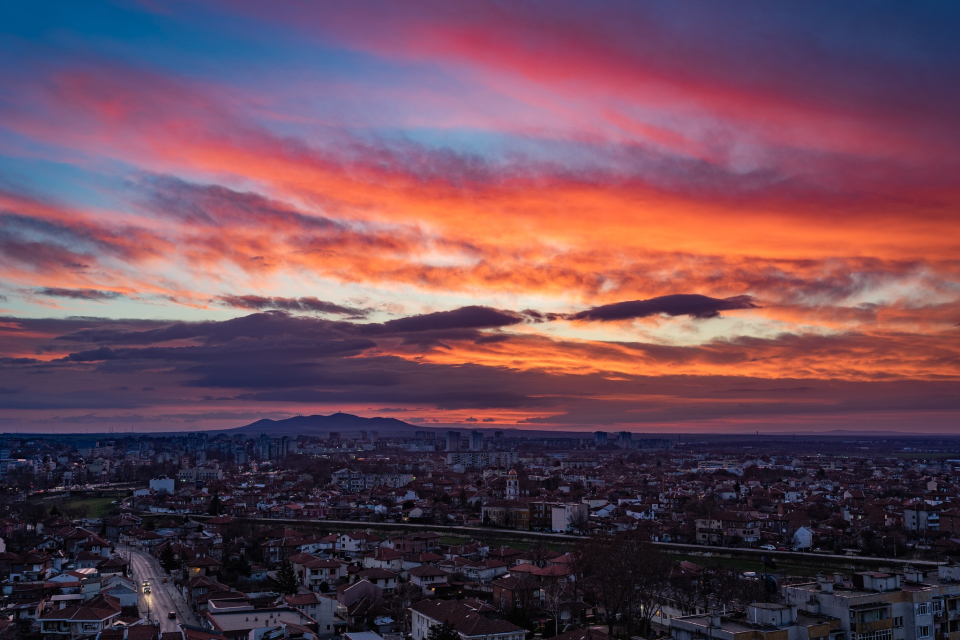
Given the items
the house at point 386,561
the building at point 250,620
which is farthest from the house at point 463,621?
the house at point 386,561

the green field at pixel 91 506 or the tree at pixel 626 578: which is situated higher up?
the tree at pixel 626 578

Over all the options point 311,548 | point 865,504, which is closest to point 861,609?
point 311,548

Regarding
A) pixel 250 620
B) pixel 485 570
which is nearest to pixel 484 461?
pixel 485 570

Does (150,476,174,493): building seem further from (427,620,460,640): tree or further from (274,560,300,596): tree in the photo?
(427,620,460,640): tree

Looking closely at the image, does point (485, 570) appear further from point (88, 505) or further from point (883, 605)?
point (88, 505)

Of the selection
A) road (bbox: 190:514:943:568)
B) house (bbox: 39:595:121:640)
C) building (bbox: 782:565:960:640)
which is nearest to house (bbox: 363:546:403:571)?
house (bbox: 39:595:121:640)

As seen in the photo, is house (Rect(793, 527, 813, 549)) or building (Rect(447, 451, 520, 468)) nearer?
house (Rect(793, 527, 813, 549))

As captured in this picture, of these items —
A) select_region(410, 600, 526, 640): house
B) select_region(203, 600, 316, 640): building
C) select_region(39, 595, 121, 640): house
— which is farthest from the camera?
select_region(39, 595, 121, 640): house

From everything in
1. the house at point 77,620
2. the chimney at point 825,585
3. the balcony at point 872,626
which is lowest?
the house at point 77,620

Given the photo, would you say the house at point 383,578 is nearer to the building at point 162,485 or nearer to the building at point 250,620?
the building at point 250,620

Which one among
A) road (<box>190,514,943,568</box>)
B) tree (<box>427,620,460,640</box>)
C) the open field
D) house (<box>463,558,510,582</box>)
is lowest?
the open field
